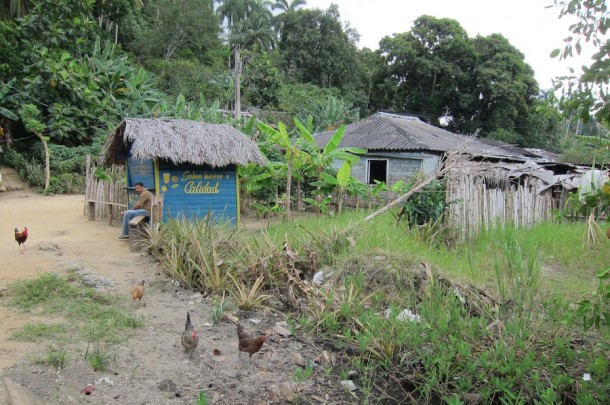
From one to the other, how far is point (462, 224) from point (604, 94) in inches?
240

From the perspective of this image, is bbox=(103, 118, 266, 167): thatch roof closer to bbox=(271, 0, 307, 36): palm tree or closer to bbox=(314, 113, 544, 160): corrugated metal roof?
bbox=(314, 113, 544, 160): corrugated metal roof

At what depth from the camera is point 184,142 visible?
9.70 meters

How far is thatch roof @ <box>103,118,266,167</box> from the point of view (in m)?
9.27

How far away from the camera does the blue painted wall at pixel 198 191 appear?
979cm

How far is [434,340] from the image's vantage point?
409 centimetres

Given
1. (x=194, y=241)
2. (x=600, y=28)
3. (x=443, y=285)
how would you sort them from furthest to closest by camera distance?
(x=194, y=241) → (x=443, y=285) → (x=600, y=28)

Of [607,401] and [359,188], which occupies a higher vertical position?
[359,188]

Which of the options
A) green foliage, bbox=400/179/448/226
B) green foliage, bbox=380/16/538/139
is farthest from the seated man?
green foliage, bbox=380/16/538/139

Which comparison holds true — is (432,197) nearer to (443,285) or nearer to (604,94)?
(443,285)

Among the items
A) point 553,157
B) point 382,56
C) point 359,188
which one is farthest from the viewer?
point 382,56

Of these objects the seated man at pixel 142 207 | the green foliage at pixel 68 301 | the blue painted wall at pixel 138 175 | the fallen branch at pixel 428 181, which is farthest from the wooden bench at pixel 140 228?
the fallen branch at pixel 428 181

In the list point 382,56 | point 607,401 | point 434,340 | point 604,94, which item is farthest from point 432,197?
point 382,56

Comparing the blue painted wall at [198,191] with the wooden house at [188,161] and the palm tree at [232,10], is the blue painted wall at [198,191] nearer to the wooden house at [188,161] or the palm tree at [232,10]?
the wooden house at [188,161]

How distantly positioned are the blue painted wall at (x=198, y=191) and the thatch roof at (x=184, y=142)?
16.7 inches
